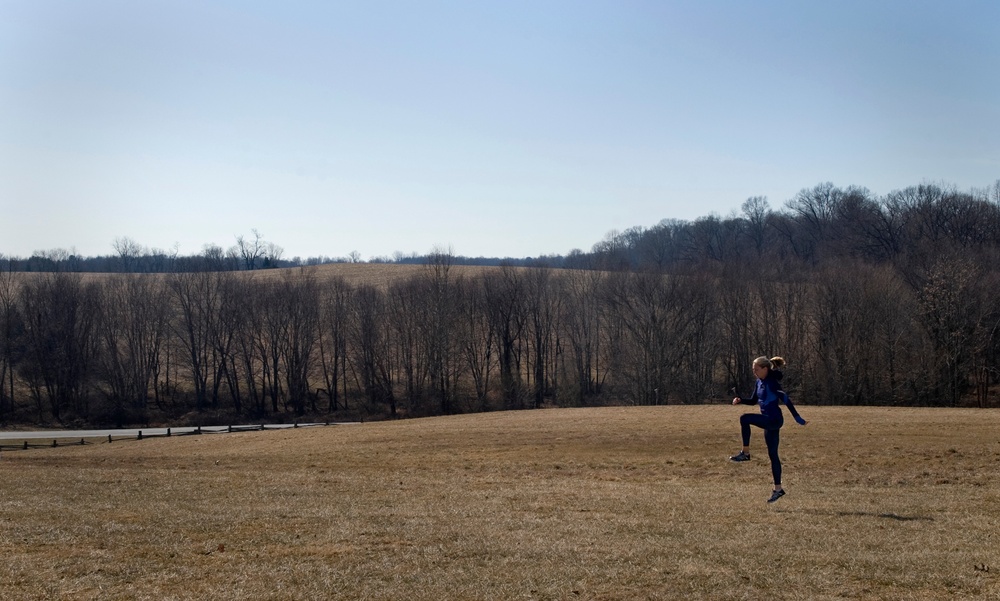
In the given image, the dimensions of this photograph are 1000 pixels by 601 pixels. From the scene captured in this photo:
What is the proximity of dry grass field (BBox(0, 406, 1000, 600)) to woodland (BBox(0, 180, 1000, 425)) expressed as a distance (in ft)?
129

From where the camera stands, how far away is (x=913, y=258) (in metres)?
73.0

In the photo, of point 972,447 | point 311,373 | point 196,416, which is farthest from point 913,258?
point 196,416

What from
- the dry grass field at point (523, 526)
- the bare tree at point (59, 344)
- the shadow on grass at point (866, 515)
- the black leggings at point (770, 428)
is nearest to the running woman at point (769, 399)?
the black leggings at point (770, 428)

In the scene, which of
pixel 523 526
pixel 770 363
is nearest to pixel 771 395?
pixel 770 363

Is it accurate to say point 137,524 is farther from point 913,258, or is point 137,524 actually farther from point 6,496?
point 913,258

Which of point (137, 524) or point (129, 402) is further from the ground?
point (137, 524)

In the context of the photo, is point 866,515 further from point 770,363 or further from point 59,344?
point 59,344

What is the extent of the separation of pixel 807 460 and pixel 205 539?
51.6ft

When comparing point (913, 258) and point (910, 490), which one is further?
point (913, 258)

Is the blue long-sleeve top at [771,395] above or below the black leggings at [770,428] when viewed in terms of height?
above

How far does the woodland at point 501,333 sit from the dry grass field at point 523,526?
1546 inches

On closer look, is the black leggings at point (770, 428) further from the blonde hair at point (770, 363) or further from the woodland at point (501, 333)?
the woodland at point (501, 333)

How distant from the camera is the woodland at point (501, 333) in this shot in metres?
60.8

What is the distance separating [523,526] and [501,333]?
6921 centimetres
